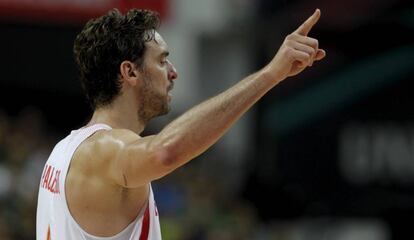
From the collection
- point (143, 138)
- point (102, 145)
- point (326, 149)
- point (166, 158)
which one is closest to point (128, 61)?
point (102, 145)

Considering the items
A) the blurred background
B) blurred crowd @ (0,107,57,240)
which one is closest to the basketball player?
blurred crowd @ (0,107,57,240)

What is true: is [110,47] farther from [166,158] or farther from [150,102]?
[166,158]

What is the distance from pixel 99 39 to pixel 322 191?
1205cm

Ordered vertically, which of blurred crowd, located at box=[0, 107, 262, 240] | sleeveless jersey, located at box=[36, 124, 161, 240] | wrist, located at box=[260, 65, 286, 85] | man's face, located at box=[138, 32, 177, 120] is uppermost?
blurred crowd, located at box=[0, 107, 262, 240]

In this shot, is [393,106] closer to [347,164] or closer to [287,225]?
[347,164]

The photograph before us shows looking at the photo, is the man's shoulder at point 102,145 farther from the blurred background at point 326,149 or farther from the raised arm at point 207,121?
the blurred background at point 326,149

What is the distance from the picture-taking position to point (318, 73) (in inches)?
739

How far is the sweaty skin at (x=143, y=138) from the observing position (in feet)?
17.9

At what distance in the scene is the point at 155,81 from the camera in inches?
251

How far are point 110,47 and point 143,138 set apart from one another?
36.5 inches

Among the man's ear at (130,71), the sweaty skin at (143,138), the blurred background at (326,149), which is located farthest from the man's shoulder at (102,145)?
the blurred background at (326,149)

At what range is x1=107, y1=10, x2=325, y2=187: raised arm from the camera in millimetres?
5434

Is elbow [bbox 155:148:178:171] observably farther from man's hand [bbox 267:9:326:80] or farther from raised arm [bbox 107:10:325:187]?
man's hand [bbox 267:9:326:80]

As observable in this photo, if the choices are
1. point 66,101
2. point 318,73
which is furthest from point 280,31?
point 66,101
